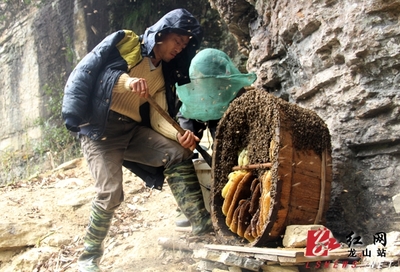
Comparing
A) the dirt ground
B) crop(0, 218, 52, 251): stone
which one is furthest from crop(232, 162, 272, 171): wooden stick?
crop(0, 218, 52, 251): stone

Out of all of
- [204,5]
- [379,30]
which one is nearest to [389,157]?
[379,30]

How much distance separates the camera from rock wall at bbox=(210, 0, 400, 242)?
2.73 m

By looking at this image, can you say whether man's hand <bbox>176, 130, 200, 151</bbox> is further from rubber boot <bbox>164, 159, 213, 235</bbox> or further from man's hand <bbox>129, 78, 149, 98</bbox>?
man's hand <bbox>129, 78, 149, 98</bbox>

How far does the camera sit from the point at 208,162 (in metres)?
3.66

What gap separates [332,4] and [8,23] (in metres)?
10.7

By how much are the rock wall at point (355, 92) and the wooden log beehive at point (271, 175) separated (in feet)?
1.41

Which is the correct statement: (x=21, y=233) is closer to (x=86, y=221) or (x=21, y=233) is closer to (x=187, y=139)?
(x=86, y=221)

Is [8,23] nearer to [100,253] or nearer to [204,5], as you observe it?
[204,5]

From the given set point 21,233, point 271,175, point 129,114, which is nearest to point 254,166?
point 271,175

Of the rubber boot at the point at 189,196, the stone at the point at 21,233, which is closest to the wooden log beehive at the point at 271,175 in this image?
the rubber boot at the point at 189,196

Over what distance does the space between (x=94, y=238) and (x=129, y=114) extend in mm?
1024

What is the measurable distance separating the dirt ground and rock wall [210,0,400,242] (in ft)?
4.42

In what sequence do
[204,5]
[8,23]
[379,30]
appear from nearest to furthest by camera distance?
1. [379,30]
2. [204,5]
3. [8,23]

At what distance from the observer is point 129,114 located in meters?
3.27
